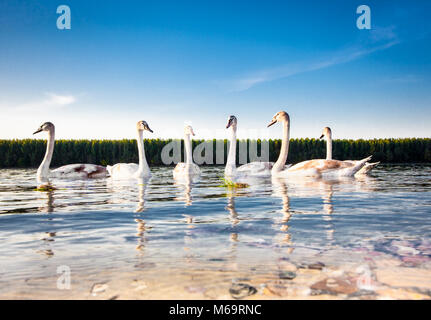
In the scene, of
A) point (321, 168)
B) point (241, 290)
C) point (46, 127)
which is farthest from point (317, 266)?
point (46, 127)

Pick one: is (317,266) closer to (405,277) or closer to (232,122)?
(405,277)

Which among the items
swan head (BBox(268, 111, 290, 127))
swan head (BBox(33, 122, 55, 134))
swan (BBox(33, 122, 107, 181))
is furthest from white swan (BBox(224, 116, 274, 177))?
swan head (BBox(33, 122, 55, 134))

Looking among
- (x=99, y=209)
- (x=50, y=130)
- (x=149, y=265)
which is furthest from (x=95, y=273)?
(x=50, y=130)

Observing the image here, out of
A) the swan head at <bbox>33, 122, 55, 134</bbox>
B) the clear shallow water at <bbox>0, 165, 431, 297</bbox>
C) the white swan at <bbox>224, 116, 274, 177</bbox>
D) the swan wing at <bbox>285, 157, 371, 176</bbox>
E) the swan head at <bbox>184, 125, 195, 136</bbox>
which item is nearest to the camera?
the clear shallow water at <bbox>0, 165, 431, 297</bbox>

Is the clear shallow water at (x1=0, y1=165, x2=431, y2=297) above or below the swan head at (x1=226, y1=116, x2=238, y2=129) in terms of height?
below

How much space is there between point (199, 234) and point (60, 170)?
12040mm

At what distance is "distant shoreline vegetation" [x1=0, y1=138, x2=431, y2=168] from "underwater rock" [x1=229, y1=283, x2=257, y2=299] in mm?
29251

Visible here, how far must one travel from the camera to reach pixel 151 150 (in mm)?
32312

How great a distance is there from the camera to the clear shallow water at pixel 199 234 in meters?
3.56

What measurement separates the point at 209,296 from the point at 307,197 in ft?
20.4

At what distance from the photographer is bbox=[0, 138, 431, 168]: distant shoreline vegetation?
99.7ft

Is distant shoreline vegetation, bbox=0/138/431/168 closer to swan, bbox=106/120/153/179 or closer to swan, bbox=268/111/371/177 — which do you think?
swan, bbox=106/120/153/179

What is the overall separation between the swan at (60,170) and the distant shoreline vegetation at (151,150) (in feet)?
51.4

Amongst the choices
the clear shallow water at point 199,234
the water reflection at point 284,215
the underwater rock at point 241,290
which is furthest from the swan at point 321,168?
the underwater rock at point 241,290
